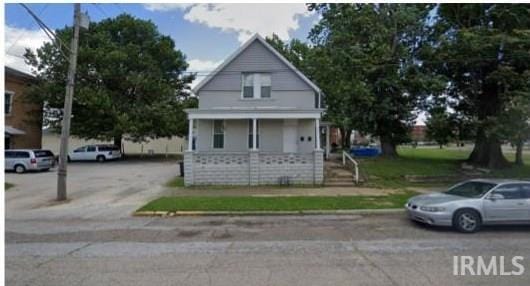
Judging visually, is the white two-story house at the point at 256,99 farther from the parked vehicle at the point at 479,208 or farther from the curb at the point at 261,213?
the parked vehicle at the point at 479,208

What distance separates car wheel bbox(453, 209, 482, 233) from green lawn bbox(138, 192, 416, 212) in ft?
10.8

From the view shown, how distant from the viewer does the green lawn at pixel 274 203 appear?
527 inches

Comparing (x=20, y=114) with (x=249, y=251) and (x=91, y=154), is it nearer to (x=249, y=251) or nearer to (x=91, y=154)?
(x=91, y=154)

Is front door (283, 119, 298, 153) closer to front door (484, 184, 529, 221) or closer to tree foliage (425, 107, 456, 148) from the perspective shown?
tree foliage (425, 107, 456, 148)

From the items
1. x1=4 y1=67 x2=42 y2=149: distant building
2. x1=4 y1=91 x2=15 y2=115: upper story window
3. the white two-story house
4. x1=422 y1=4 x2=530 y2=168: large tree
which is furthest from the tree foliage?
x1=4 y1=91 x2=15 y2=115: upper story window

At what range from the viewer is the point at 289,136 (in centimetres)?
2441

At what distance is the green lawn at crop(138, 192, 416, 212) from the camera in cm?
1338

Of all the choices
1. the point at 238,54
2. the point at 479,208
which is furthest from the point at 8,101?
the point at 479,208

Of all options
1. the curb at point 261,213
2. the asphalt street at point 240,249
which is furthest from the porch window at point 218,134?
the curb at point 261,213

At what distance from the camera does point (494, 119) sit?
73.0 ft

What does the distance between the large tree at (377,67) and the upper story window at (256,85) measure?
503cm

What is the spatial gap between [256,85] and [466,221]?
A: 16.0 metres

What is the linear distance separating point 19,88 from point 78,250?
119ft

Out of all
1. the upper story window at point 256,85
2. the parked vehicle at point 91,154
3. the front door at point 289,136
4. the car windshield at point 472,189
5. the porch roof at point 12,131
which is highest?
the upper story window at point 256,85
